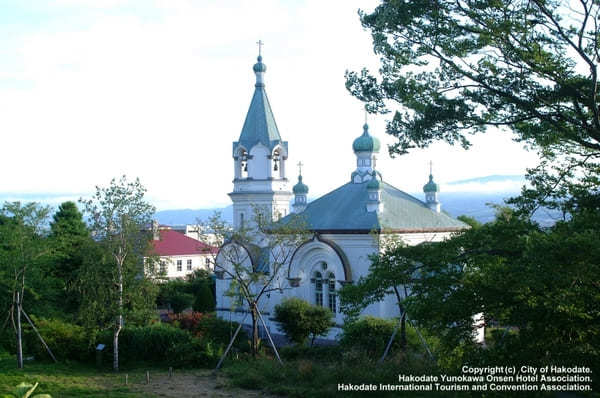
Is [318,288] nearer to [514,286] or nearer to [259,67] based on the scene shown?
[259,67]

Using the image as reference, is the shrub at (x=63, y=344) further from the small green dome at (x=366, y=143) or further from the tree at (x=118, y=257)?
the small green dome at (x=366, y=143)

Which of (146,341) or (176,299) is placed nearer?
(146,341)

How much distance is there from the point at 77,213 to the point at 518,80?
91.6 feet

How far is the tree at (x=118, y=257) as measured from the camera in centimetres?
1952

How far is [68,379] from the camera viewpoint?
18078 millimetres

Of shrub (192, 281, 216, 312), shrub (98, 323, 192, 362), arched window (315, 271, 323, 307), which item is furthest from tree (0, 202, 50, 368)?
shrub (192, 281, 216, 312)

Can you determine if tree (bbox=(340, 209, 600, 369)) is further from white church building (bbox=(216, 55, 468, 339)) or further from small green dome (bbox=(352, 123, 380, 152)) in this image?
small green dome (bbox=(352, 123, 380, 152))

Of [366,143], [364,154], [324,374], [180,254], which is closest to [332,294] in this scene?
[364,154]

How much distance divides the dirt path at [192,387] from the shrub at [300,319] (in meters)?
4.58

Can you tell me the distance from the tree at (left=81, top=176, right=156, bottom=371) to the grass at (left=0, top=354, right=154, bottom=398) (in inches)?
48.0

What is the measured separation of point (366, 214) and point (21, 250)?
13.2 m

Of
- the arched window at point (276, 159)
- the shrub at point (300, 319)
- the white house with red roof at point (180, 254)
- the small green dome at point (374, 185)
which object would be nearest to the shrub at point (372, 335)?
the shrub at point (300, 319)

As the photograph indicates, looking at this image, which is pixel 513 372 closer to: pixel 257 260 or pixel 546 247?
pixel 546 247

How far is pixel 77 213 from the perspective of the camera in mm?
33781
